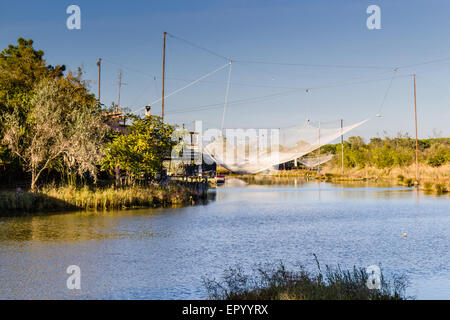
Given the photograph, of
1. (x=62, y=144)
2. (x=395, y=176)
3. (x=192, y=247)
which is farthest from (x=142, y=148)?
(x=395, y=176)

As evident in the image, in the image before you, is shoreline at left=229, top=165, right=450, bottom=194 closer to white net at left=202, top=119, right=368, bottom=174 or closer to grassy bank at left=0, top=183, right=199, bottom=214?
white net at left=202, top=119, right=368, bottom=174

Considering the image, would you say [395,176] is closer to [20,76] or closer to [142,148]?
[142,148]

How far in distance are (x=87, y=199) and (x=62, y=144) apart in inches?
116

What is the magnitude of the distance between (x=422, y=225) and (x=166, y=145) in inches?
566

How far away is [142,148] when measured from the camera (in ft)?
87.8

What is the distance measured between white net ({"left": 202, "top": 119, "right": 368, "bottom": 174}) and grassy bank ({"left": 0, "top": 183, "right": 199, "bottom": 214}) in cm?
342

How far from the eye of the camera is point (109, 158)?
86.1 ft

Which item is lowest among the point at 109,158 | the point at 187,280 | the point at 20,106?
the point at 187,280

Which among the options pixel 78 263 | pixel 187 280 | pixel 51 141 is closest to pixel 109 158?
pixel 51 141

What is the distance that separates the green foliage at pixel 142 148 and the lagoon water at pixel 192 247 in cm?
372

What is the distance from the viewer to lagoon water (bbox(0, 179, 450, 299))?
955 cm

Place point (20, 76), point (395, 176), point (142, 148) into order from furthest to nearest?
point (395, 176)
point (20, 76)
point (142, 148)
